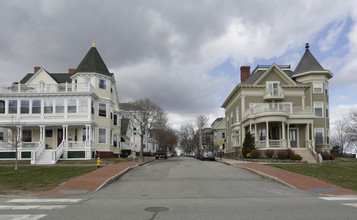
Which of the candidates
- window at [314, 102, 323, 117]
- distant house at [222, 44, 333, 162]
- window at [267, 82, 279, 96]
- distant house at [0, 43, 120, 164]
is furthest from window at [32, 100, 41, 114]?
window at [314, 102, 323, 117]

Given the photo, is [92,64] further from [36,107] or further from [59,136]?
[59,136]

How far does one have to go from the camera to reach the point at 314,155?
30984 mm

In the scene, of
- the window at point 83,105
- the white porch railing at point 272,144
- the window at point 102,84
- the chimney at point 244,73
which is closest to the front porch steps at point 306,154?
the white porch railing at point 272,144

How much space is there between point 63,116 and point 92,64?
6820 millimetres

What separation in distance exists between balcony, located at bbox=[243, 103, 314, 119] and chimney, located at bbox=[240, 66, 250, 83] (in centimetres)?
831

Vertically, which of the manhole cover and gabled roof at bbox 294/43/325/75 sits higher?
gabled roof at bbox 294/43/325/75

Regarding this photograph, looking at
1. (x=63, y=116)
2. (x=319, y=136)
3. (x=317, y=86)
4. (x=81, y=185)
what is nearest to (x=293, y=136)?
(x=319, y=136)

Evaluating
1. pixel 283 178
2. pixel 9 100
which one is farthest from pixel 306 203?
pixel 9 100

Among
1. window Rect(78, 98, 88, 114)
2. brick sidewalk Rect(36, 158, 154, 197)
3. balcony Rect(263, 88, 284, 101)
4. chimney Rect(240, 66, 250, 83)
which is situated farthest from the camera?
chimney Rect(240, 66, 250, 83)

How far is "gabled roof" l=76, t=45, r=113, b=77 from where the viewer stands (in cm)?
3344

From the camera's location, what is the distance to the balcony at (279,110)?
32000 mm

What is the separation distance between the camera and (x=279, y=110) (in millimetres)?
32062

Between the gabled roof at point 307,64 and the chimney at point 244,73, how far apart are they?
6.69 meters

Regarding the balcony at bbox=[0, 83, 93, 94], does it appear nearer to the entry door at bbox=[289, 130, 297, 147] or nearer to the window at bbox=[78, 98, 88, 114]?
the window at bbox=[78, 98, 88, 114]
